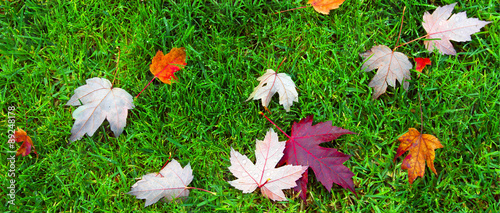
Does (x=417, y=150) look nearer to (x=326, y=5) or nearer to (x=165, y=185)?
(x=326, y=5)

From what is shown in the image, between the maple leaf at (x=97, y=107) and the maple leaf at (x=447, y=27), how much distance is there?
1971 millimetres

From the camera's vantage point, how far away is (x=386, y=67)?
1.85 metres

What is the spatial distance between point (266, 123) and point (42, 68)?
150cm

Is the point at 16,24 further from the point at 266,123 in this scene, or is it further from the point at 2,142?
the point at 266,123

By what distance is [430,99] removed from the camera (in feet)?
6.11

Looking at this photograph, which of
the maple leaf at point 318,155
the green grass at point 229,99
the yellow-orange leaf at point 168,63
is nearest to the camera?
the maple leaf at point 318,155

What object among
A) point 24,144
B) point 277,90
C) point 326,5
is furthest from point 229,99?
point 24,144

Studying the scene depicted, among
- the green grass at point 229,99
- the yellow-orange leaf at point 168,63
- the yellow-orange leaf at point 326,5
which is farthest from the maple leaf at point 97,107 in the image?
the yellow-orange leaf at point 326,5

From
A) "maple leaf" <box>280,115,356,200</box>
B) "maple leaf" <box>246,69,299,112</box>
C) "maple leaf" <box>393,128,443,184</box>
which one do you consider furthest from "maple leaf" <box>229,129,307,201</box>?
"maple leaf" <box>393,128,443,184</box>

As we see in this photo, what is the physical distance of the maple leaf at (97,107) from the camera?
69.3 inches

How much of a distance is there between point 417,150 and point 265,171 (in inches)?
35.6

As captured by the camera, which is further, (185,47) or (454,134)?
(185,47)

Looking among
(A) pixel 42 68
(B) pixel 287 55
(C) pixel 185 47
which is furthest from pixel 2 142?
(B) pixel 287 55

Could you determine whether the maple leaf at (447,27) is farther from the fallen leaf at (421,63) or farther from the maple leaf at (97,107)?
the maple leaf at (97,107)
